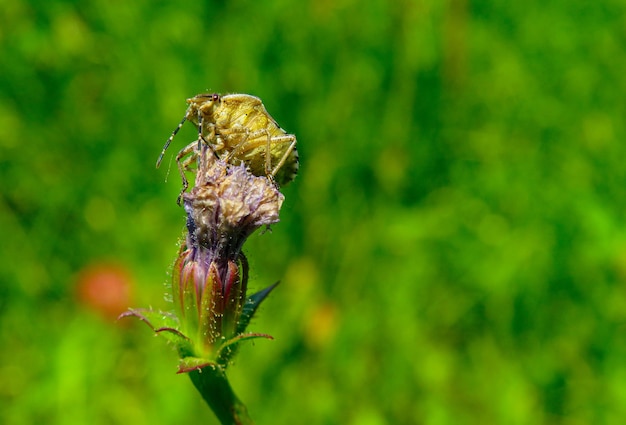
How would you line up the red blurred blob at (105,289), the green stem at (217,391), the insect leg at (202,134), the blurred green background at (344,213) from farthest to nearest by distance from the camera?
the red blurred blob at (105,289)
the blurred green background at (344,213)
the insect leg at (202,134)
the green stem at (217,391)

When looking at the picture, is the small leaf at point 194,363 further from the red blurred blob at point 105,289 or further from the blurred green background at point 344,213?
the red blurred blob at point 105,289

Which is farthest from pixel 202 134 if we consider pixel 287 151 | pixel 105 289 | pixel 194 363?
pixel 105 289

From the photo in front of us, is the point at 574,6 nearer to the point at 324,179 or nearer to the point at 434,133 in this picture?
the point at 434,133

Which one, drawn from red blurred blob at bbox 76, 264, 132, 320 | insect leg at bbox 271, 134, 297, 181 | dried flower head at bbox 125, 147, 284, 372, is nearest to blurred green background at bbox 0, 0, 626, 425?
red blurred blob at bbox 76, 264, 132, 320

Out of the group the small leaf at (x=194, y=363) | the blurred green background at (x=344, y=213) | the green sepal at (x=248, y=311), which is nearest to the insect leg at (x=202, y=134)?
the green sepal at (x=248, y=311)

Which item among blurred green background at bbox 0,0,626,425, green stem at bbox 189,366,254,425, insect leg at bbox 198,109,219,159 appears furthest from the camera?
blurred green background at bbox 0,0,626,425

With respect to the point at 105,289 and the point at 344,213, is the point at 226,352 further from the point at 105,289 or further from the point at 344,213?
the point at 344,213

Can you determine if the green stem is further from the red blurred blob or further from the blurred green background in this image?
the red blurred blob
